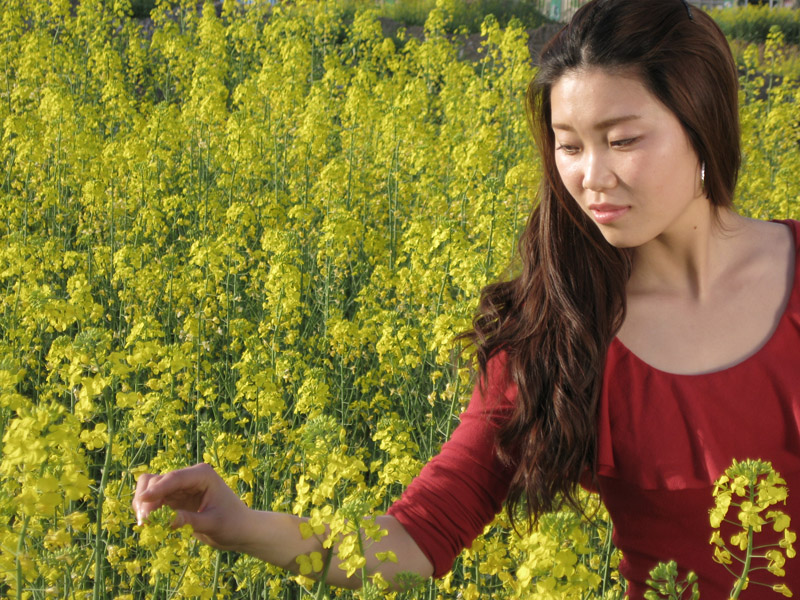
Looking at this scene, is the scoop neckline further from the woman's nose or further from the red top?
the woman's nose

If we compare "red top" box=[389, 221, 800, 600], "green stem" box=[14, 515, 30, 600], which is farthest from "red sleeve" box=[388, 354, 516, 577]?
"green stem" box=[14, 515, 30, 600]

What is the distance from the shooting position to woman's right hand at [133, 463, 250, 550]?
1.37 m

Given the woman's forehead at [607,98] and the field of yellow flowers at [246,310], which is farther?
the field of yellow flowers at [246,310]

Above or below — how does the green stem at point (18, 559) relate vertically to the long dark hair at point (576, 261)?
below

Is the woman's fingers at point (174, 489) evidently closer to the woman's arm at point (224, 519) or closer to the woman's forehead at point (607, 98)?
the woman's arm at point (224, 519)

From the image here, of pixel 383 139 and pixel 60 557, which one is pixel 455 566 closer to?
pixel 60 557

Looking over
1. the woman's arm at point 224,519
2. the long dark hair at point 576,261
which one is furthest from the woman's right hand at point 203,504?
the long dark hair at point 576,261

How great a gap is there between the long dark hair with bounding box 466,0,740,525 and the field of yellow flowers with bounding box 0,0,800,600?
172 millimetres

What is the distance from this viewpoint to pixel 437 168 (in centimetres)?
580

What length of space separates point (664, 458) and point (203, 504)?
84 centimetres

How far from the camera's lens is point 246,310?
4.29 metres

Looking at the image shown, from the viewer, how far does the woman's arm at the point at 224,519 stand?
1.37m

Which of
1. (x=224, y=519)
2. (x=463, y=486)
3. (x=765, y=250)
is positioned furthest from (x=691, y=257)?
(x=224, y=519)

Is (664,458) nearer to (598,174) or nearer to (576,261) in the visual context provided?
(576,261)
